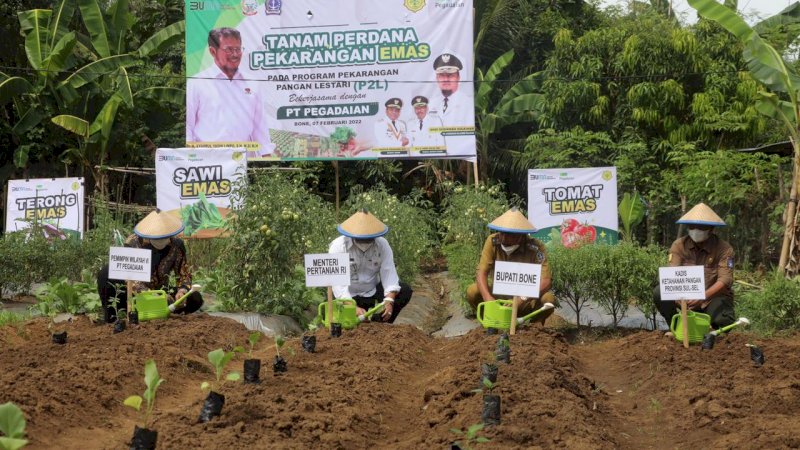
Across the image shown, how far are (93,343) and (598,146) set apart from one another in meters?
11.8

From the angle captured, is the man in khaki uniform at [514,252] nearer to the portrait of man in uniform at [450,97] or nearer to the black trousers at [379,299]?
the black trousers at [379,299]

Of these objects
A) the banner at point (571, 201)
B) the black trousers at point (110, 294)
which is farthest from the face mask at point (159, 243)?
the banner at point (571, 201)

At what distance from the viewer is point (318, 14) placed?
17891 mm

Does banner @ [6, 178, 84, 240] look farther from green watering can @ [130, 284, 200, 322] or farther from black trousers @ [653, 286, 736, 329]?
black trousers @ [653, 286, 736, 329]

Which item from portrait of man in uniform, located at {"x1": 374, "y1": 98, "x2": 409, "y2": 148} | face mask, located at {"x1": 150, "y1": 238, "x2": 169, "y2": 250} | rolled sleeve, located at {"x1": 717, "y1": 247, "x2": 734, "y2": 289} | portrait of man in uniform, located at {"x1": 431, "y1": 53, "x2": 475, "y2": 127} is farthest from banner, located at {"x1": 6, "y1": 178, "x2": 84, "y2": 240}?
rolled sleeve, located at {"x1": 717, "y1": 247, "x2": 734, "y2": 289}

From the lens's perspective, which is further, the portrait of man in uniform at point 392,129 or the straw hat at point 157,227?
the portrait of man in uniform at point 392,129

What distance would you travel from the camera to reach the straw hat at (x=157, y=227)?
33.1 ft

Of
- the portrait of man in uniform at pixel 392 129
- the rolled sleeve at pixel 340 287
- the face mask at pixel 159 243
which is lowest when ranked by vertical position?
the rolled sleeve at pixel 340 287

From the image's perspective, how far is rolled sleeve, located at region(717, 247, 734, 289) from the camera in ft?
33.3

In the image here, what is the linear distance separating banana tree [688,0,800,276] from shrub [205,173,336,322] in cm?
621

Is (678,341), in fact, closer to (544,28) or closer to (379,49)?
(379,49)

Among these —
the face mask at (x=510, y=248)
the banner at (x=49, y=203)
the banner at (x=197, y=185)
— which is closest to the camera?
the face mask at (x=510, y=248)

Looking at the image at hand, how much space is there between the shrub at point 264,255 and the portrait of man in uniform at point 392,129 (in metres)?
5.65

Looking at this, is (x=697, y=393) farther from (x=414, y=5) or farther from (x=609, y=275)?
(x=414, y=5)
